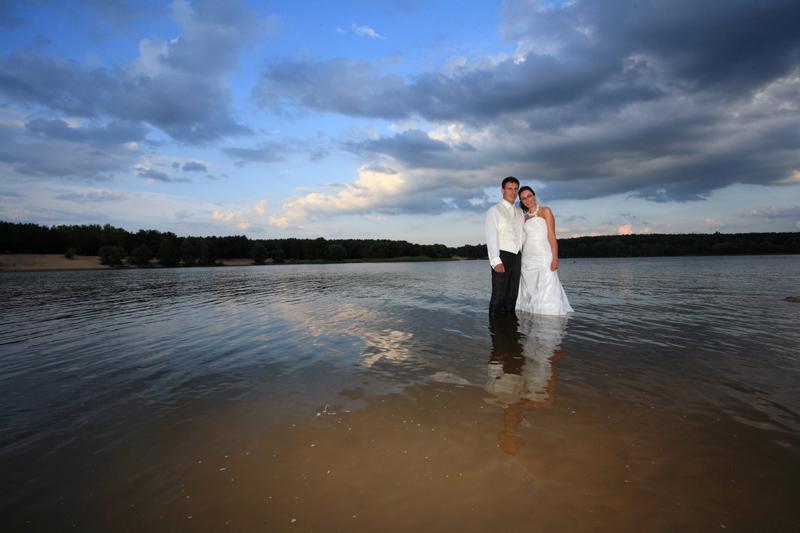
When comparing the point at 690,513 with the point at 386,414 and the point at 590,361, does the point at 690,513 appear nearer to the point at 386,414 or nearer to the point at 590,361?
the point at 386,414

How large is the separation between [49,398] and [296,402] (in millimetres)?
3782

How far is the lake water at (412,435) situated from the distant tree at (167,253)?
5006 inches

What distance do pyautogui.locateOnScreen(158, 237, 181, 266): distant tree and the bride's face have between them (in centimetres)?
13083

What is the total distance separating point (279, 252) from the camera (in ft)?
464

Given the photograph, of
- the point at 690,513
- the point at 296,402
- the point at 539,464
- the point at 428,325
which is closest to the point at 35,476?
the point at 296,402

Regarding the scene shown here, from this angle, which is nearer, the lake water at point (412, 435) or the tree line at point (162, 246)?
the lake water at point (412, 435)

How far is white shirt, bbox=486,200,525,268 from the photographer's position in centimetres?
1054

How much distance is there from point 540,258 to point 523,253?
587mm

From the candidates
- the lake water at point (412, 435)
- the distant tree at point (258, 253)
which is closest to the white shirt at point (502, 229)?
the lake water at point (412, 435)

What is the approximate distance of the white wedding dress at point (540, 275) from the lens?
436 inches

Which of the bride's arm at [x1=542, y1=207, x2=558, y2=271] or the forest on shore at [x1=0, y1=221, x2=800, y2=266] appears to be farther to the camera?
the forest on shore at [x1=0, y1=221, x2=800, y2=266]

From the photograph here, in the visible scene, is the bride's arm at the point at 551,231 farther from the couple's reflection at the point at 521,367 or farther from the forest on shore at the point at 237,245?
the forest on shore at the point at 237,245

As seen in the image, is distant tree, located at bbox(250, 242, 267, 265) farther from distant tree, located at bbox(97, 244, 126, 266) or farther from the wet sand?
the wet sand

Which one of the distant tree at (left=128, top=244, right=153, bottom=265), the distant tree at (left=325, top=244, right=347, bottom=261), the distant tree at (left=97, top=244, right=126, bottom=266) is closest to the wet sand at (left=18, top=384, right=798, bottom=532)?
the distant tree at (left=97, top=244, right=126, bottom=266)
